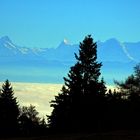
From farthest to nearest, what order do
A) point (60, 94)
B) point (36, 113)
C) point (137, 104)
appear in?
point (36, 113), point (60, 94), point (137, 104)

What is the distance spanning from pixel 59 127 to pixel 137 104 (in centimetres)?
1041

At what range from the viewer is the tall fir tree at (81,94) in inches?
2608

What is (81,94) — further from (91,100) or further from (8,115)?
(8,115)

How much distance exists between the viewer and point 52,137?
129 ft

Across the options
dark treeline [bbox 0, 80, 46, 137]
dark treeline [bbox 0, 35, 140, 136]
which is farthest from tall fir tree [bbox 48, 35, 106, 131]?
dark treeline [bbox 0, 80, 46, 137]

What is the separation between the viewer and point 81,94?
68250mm

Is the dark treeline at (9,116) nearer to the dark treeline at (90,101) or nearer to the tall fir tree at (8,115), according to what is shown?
the tall fir tree at (8,115)

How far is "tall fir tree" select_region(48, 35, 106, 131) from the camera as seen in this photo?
217 feet

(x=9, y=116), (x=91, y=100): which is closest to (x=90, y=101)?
(x=91, y=100)

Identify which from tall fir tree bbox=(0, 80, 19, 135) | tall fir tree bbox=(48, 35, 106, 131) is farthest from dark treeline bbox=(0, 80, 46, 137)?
tall fir tree bbox=(48, 35, 106, 131)

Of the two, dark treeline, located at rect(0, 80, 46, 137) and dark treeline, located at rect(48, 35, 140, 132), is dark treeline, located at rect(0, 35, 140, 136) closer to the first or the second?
dark treeline, located at rect(48, 35, 140, 132)

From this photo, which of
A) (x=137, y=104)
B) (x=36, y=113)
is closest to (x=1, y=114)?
(x=137, y=104)

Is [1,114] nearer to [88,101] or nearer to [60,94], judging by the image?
[60,94]

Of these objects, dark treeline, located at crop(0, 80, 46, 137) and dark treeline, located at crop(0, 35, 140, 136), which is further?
dark treeline, located at crop(0, 80, 46, 137)
